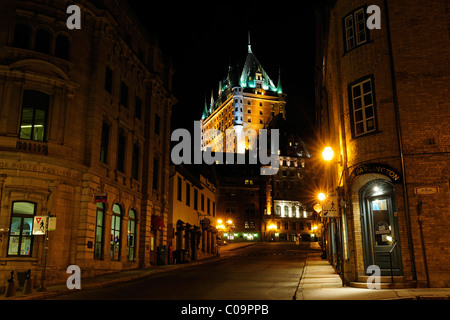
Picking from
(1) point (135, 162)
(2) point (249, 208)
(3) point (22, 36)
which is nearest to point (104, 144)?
(1) point (135, 162)

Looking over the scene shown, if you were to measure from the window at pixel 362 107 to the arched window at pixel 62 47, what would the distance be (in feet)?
46.9

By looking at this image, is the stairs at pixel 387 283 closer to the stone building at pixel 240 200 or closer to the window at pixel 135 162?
the window at pixel 135 162

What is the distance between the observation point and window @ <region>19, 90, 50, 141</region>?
64.1ft

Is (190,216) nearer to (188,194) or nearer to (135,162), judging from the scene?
(188,194)

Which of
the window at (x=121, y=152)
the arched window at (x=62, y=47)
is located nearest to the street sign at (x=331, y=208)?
the arched window at (x=62, y=47)

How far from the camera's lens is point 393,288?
13.5m

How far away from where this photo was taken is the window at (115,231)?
24906mm

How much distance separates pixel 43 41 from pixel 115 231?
1123 centimetres

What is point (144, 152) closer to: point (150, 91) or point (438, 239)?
point (150, 91)

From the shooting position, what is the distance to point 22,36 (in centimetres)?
2025

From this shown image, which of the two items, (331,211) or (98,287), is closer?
(331,211)

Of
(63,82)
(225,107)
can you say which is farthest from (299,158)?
(63,82)
